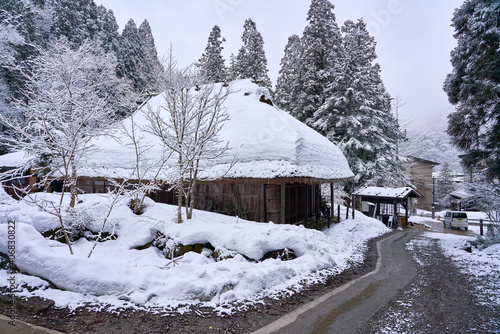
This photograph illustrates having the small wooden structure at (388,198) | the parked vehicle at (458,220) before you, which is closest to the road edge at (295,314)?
the small wooden structure at (388,198)

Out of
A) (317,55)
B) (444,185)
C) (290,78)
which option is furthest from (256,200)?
(444,185)

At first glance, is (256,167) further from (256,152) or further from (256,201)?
(256,201)

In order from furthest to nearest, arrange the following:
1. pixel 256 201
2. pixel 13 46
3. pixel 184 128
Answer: pixel 13 46
pixel 256 201
pixel 184 128

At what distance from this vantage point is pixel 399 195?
797 inches

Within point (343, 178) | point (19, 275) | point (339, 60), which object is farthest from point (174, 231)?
point (339, 60)

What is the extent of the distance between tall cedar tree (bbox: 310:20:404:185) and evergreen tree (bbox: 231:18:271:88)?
9733mm

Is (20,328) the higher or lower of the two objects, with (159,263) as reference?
lower

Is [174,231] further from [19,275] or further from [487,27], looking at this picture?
[487,27]

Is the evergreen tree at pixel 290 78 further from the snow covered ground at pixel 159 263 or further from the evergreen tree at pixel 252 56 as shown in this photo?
the snow covered ground at pixel 159 263

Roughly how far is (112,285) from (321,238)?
6.85 m

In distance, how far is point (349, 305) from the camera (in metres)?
5.20

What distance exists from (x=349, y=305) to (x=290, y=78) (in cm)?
2906

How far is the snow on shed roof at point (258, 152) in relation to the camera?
10.6 meters

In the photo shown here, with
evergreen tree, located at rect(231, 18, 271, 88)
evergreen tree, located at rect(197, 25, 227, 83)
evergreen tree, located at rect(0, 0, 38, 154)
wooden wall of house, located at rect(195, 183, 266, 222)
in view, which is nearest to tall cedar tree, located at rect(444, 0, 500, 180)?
wooden wall of house, located at rect(195, 183, 266, 222)
